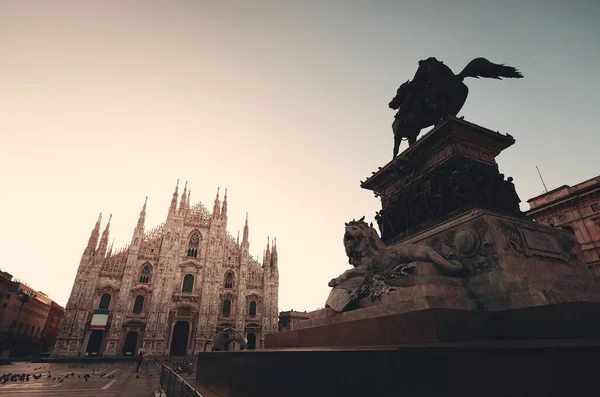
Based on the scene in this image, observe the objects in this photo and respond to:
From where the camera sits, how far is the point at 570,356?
1303 mm

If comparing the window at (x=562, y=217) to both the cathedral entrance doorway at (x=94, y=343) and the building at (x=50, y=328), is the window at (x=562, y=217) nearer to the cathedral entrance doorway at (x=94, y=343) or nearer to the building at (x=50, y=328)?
the cathedral entrance doorway at (x=94, y=343)

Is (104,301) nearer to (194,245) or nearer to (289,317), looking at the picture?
(194,245)

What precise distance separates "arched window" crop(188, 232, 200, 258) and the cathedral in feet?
0.37

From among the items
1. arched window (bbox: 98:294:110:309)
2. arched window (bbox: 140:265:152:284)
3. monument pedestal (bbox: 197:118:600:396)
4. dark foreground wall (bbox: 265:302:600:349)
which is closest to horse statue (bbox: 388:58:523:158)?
monument pedestal (bbox: 197:118:600:396)

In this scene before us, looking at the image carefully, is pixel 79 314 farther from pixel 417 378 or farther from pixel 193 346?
pixel 417 378

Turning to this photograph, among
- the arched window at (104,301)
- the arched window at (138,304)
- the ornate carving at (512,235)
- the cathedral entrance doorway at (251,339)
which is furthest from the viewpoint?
the cathedral entrance doorway at (251,339)

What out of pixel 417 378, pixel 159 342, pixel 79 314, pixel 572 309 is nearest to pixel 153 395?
pixel 417 378

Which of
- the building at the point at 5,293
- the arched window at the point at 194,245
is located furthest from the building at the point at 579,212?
the building at the point at 5,293

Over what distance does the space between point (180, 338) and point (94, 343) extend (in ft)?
25.4

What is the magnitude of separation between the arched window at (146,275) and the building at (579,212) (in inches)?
1427

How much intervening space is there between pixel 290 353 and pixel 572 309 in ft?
7.89

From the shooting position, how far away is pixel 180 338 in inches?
1218

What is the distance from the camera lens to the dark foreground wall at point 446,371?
4.28 ft

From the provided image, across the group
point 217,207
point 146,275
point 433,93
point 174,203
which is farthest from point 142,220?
point 433,93
